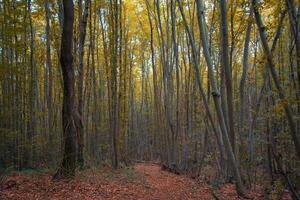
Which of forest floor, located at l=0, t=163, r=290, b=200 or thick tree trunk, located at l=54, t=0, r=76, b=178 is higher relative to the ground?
thick tree trunk, located at l=54, t=0, r=76, b=178

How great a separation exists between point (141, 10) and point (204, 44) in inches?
371

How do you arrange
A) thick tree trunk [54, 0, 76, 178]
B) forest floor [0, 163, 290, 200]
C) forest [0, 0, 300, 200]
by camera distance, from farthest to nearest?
thick tree trunk [54, 0, 76, 178] < forest [0, 0, 300, 200] < forest floor [0, 163, 290, 200]

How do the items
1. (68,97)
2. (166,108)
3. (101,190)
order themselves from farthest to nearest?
(166,108) < (68,97) < (101,190)

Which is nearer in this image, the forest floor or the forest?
the forest floor

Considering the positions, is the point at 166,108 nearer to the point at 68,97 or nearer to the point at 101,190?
the point at 68,97

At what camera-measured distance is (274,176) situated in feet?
22.2

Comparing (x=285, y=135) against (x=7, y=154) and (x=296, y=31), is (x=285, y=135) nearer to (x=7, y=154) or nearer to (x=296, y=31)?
(x=296, y=31)

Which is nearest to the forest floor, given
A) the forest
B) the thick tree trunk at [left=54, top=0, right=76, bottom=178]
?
the forest

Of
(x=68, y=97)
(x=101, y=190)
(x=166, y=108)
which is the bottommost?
(x=101, y=190)

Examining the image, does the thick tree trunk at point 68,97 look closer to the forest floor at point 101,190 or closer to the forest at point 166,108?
the forest at point 166,108

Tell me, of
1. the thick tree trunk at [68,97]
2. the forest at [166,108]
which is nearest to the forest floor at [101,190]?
the forest at [166,108]

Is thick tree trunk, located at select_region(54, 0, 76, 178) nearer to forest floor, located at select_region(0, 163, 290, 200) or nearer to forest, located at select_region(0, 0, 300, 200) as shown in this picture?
forest, located at select_region(0, 0, 300, 200)

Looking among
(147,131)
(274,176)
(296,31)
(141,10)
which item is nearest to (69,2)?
(296,31)

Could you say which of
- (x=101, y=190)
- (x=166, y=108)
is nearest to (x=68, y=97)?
(x=101, y=190)
